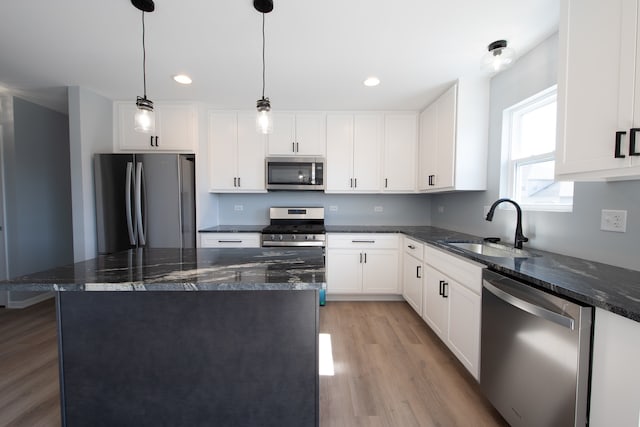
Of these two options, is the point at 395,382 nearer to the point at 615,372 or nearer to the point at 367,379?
the point at 367,379

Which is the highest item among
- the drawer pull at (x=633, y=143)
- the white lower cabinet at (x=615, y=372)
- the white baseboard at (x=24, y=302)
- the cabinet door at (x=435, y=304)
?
the drawer pull at (x=633, y=143)

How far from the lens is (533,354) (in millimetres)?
1211

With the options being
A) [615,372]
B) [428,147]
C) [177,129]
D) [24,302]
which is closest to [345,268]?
[428,147]

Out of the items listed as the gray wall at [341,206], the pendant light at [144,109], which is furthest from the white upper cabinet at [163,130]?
the pendant light at [144,109]

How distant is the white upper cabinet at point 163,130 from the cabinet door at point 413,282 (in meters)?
2.89

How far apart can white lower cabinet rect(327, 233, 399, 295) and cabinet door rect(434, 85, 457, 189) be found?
88 centimetres

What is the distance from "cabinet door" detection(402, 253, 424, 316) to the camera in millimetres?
2637

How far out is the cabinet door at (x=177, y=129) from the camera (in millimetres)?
3057

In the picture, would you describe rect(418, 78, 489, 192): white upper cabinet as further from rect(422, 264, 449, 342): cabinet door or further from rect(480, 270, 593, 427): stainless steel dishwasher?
rect(480, 270, 593, 427): stainless steel dishwasher

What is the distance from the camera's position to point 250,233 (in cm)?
309

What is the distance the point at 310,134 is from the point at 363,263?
1787 mm

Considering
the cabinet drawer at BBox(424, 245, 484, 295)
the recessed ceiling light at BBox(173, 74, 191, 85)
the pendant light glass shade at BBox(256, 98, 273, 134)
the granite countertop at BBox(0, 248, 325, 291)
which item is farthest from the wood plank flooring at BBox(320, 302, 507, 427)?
the recessed ceiling light at BBox(173, 74, 191, 85)

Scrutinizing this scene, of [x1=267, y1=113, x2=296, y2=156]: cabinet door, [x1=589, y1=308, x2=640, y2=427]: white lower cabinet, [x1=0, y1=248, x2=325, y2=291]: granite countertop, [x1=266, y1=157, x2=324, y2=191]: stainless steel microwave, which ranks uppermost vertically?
[x1=267, y1=113, x2=296, y2=156]: cabinet door

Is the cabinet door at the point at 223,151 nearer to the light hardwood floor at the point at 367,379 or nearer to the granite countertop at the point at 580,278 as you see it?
the light hardwood floor at the point at 367,379
